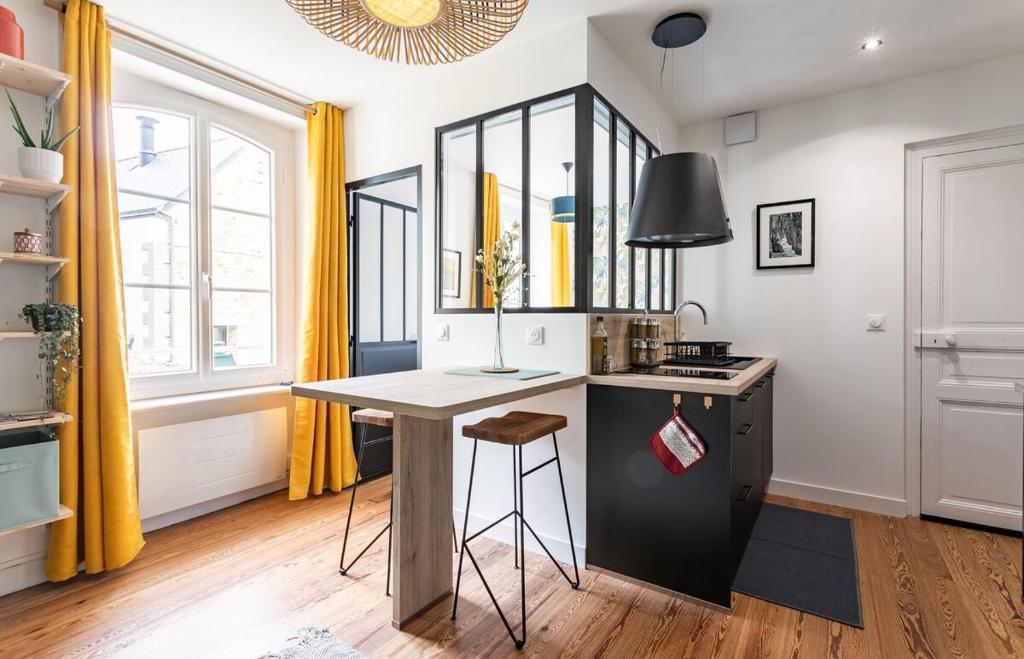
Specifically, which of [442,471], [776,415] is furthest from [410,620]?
[776,415]

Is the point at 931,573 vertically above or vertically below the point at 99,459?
below

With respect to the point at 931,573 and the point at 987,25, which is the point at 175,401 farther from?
the point at 987,25

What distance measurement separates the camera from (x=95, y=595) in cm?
207

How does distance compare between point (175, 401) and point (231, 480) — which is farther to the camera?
point (231, 480)

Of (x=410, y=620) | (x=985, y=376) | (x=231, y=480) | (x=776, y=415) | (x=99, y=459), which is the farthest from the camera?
(x=776, y=415)

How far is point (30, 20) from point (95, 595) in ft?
8.32

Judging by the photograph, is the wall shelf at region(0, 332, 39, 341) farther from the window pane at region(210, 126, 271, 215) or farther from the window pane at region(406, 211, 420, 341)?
the window pane at region(406, 211, 420, 341)

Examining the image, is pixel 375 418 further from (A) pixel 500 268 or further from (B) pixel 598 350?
(B) pixel 598 350

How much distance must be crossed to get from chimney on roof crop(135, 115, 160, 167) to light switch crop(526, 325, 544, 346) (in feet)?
7.86

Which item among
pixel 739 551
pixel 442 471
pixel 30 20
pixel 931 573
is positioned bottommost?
pixel 931 573

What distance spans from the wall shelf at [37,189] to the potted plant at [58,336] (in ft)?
1.59

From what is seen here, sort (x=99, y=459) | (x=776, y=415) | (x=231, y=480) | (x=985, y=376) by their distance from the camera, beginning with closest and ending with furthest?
(x=99, y=459) < (x=985, y=376) < (x=231, y=480) < (x=776, y=415)

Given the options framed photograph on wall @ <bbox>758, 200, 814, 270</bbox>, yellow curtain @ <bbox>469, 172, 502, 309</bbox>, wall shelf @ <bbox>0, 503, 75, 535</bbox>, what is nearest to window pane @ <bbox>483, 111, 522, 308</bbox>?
yellow curtain @ <bbox>469, 172, 502, 309</bbox>

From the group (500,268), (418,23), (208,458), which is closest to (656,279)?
(500,268)
